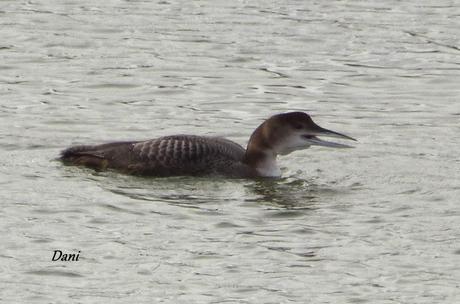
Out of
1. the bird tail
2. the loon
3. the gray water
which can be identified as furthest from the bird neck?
the bird tail

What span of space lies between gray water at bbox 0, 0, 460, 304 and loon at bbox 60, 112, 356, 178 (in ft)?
0.40

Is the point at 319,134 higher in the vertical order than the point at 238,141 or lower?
higher

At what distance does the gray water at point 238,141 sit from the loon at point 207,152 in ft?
0.40

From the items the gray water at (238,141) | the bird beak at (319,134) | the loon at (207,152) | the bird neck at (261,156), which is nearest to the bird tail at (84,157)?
the loon at (207,152)

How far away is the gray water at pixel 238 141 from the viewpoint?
34.0 feet

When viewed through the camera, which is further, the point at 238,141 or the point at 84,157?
the point at 238,141

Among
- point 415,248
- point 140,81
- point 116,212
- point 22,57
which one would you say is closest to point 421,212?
point 415,248

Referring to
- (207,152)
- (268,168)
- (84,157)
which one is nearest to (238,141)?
(268,168)

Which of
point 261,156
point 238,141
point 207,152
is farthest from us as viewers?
point 238,141

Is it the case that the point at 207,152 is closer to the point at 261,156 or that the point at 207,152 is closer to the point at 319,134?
the point at 261,156

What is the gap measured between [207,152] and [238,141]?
156 cm

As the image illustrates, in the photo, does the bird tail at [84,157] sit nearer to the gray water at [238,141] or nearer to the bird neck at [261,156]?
the gray water at [238,141]

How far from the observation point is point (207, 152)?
43.1 ft

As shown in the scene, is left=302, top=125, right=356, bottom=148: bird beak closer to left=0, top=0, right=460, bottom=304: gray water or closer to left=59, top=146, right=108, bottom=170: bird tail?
left=0, top=0, right=460, bottom=304: gray water
